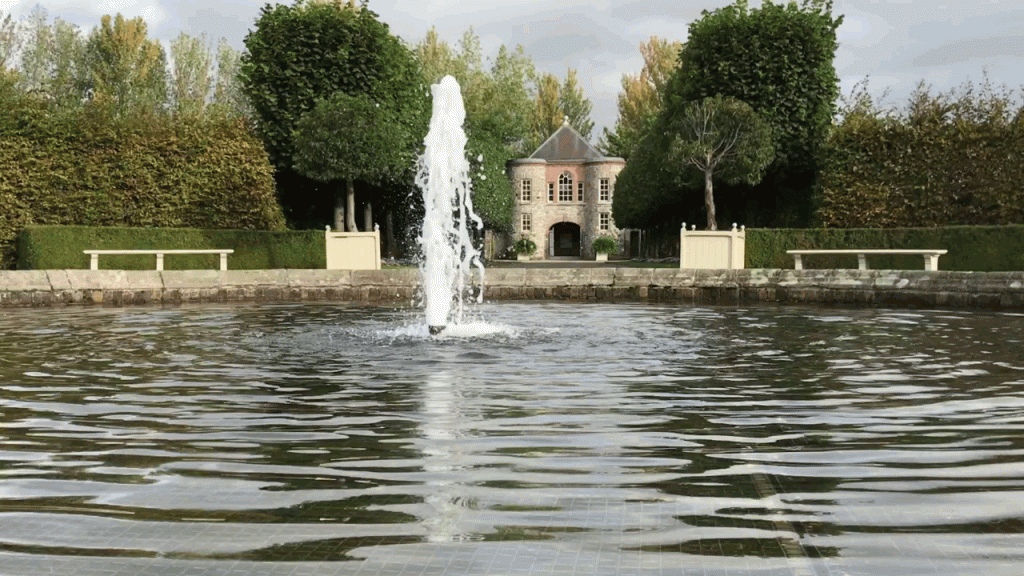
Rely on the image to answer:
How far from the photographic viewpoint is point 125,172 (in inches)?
1063

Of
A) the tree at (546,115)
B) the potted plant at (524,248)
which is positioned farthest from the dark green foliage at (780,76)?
the tree at (546,115)

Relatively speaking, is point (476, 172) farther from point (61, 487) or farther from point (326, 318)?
point (61, 487)

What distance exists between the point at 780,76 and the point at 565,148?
39.1 meters

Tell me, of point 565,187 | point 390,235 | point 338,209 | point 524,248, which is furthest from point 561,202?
point 338,209

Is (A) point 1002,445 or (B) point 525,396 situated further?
(B) point 525,396

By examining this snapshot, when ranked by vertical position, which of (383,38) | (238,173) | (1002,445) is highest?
(383,38)

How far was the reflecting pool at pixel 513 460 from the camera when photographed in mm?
3629

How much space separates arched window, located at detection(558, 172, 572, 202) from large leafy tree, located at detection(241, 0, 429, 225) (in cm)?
3762

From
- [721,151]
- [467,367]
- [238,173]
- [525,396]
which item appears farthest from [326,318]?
[721,151]

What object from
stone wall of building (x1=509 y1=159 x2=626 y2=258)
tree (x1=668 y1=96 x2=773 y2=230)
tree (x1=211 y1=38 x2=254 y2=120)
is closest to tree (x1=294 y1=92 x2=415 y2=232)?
tree (x1=668 y1=96 x2=773 y2=230)

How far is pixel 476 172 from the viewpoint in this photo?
164ft

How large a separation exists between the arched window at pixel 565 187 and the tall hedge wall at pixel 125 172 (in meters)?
43.0

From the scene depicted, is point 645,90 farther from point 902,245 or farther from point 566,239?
point 902,245

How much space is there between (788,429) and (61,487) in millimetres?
3849
